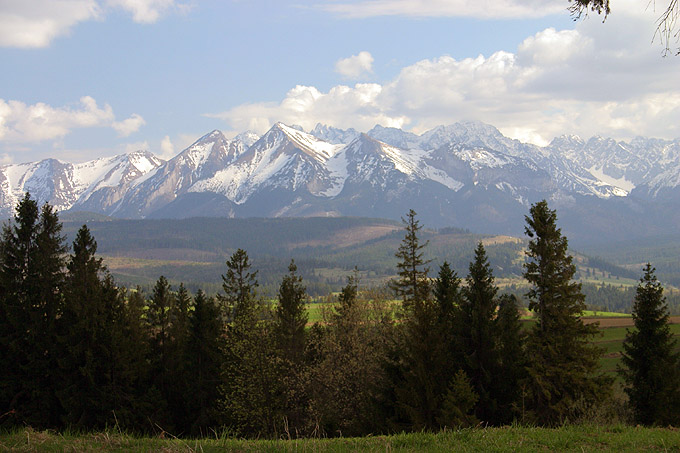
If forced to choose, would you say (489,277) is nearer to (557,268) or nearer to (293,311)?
(557,268)

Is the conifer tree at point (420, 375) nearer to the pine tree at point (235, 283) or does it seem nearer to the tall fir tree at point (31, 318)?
the tall fir tree at point (31, 318)

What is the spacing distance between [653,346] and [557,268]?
12.3 metres

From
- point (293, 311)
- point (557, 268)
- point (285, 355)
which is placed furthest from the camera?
Answer: point (293, 311)

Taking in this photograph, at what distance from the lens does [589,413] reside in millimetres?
28578

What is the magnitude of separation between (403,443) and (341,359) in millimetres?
26089

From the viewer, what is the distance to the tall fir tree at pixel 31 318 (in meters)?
33.1

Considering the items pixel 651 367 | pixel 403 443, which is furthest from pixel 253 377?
pixel 403 443

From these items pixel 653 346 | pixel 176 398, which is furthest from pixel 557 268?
pixel 176 398

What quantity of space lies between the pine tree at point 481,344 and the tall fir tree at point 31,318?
25300 millimetres

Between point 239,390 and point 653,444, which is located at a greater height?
point 653,444

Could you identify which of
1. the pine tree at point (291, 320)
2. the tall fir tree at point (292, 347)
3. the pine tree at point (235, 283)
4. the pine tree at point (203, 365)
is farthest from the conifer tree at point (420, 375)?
the pine tree at point (235, 283)

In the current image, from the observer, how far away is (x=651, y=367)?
37656 millimetres

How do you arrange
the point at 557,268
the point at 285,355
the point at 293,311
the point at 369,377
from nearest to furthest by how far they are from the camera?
1. the point at 557,268
2. the point at 369,377
3. the point at 285,355
4. the point at 293,311

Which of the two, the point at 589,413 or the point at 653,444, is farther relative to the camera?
the point at 589,413
